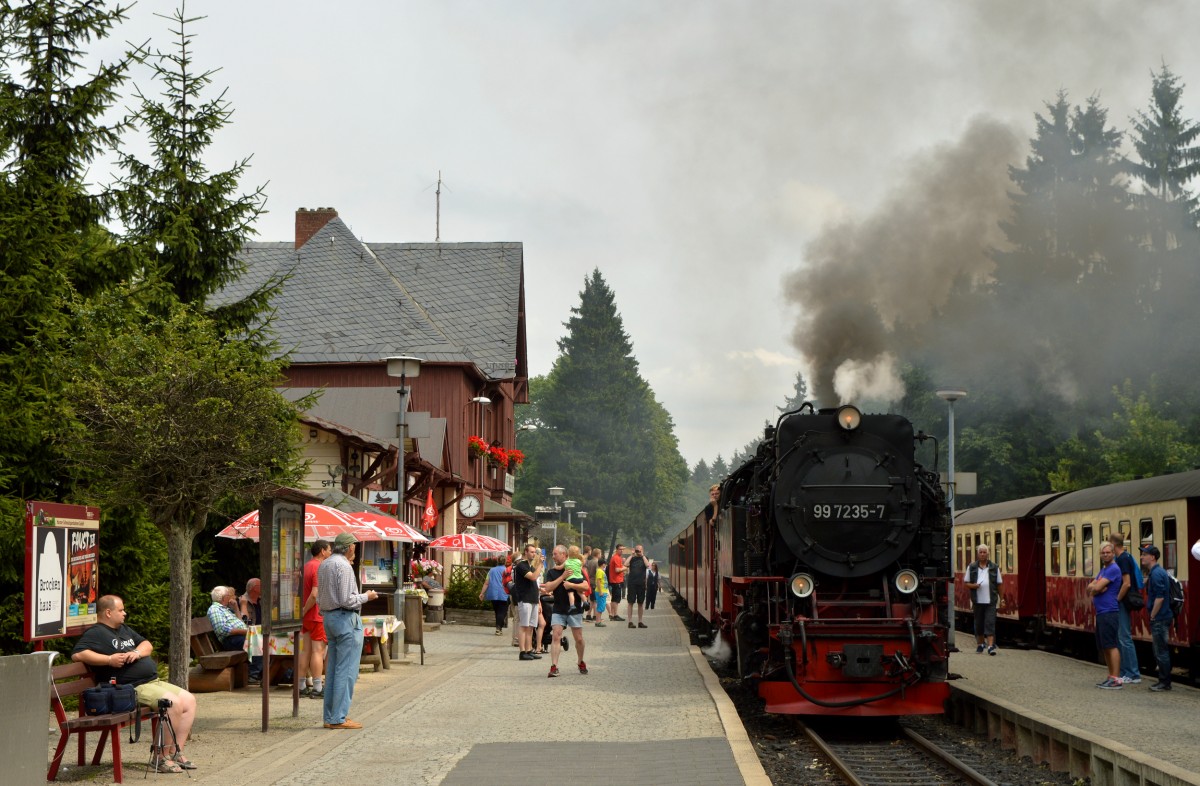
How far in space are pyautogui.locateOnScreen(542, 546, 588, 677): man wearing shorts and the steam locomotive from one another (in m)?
3.29

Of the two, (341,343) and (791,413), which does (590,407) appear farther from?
(791,413)

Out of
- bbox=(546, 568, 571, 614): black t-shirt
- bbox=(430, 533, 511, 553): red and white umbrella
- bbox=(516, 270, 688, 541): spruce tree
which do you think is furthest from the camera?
bbox=(516, 270, 688, 541): spruce tree

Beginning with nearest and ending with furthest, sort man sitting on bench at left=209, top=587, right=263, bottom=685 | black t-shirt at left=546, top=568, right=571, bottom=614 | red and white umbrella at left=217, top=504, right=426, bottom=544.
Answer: man sitting on bench at left=209, top=587, right=263, bottom=685, red and white umbrella at left=217, top=504, right=426, bottom=544, black t-shirt at left=546, top=568, right=571, bottom=614

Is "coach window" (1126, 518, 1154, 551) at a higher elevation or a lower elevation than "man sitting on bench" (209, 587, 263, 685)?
higher

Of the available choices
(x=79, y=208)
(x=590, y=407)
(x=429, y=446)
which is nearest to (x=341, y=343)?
(x=429, y=446)

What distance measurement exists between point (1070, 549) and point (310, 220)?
32.7m

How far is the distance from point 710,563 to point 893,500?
718 cm

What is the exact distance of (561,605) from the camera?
18016 millimetres

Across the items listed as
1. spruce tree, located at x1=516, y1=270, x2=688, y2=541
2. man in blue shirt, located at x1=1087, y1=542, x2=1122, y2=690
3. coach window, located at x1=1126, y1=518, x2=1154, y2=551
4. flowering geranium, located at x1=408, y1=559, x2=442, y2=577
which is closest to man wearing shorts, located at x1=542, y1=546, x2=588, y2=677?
man in blue shirt, located at x1=1087, y1=542, x2=1122, y2=690

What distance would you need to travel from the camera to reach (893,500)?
14.2 metres

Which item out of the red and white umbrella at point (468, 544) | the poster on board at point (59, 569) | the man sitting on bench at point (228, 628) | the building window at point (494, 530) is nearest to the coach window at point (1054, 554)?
the red and white umbrella at point (468, 544)

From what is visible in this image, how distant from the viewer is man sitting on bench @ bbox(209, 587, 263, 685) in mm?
15867

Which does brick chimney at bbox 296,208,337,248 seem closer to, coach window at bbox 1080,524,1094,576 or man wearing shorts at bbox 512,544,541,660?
man wearing shorts at bbox 512,544,541,660

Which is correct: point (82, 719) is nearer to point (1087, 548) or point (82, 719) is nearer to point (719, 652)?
point (719, 652)
